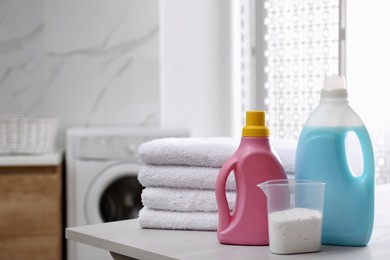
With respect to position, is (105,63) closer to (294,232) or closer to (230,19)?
(230,19)

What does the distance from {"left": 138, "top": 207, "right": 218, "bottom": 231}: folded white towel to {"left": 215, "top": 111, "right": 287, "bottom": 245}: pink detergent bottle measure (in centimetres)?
10

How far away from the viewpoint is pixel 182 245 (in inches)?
39.7

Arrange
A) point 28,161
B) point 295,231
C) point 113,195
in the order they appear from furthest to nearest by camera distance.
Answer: point 113,195, point 28,161, point 295,231

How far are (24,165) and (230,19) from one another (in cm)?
180

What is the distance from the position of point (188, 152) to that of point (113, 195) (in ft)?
7.47

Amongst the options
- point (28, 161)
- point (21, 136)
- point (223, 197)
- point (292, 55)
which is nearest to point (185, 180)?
point (223, 197)

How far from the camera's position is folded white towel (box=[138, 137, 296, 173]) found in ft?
3.67

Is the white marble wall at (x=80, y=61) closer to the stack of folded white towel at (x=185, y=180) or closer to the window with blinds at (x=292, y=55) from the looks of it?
the window with blinds at (x=292, y=55)

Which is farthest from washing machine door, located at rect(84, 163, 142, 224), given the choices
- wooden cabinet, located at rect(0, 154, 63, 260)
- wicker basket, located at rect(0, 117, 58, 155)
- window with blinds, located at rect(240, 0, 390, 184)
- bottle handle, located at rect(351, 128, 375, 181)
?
bottle handle, located at rect(351, 128, 375, 181)

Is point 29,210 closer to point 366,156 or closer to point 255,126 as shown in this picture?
point 255,126

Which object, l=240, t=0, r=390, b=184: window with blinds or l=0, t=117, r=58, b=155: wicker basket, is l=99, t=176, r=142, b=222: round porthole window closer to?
l=0, t=117, r=58, b=155: wicker basket

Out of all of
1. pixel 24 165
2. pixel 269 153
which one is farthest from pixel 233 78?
pixel 269 153

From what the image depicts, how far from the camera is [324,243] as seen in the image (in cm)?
101

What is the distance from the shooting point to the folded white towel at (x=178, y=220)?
112 centimetres
